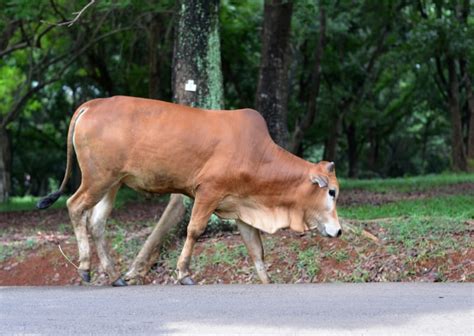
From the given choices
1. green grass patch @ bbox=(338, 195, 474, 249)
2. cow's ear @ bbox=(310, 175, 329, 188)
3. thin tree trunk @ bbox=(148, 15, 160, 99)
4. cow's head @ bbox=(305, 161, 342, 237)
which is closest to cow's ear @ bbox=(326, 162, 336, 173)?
cow's head @ bbox=(305, 161, 342, 237)

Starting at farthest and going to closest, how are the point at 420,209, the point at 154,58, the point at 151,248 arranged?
1. the point at 154,58
2. the point at 420,209
3. the point at 151,248

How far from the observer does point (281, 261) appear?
1184 cm

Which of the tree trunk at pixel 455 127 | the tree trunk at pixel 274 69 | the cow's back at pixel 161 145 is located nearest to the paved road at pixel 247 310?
the cow's back at pixel 161 145

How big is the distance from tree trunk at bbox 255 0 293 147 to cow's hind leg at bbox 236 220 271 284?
7.40 metres

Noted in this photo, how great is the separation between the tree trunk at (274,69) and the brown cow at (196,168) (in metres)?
7.55

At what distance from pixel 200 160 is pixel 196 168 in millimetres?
103

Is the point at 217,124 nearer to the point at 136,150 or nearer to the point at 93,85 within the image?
the point at 136,150

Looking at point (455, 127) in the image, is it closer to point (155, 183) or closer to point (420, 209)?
point (420, 209)

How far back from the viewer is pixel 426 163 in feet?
159

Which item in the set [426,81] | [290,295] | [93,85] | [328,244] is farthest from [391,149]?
[290,295]

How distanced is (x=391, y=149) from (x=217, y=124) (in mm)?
37880

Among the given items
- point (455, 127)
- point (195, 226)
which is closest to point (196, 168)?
point (195, 226)

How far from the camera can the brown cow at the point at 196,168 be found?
33.1ft

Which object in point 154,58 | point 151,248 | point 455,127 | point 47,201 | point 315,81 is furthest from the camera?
point 455,127
